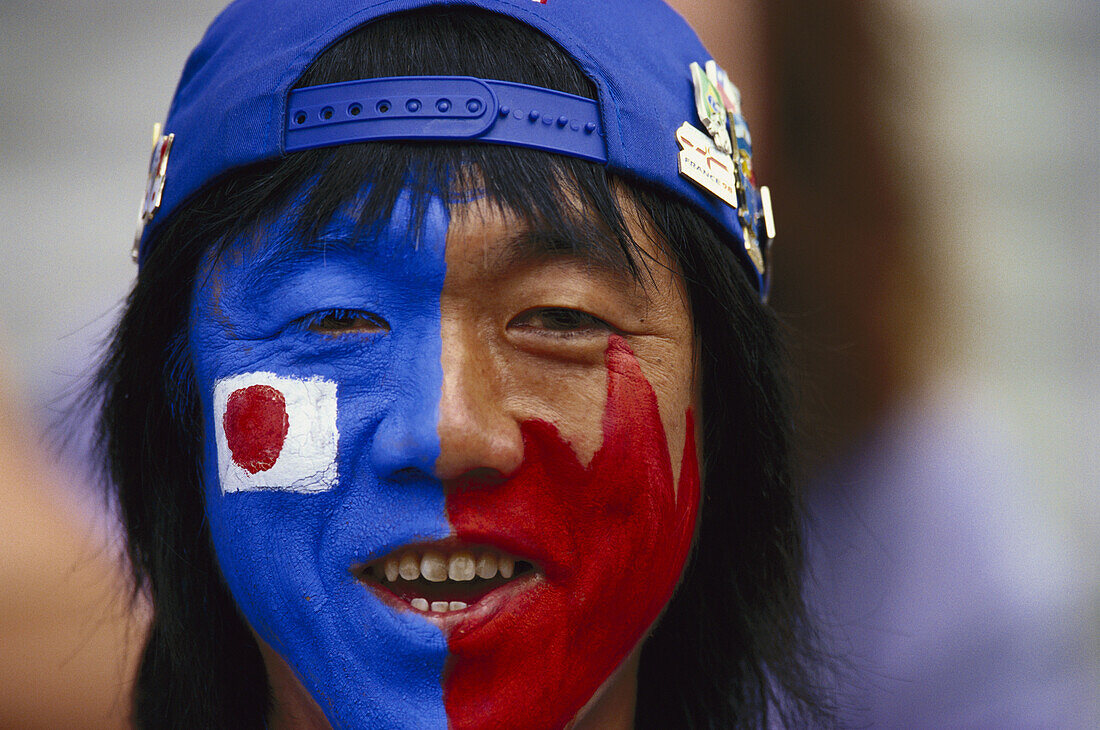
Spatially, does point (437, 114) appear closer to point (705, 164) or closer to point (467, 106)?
point (467, 106)

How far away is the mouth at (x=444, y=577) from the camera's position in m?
1.16

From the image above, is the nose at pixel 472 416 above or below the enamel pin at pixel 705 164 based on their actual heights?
below

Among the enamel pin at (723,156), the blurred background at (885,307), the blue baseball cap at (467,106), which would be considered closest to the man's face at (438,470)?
the blue baseball cap at (467,106)

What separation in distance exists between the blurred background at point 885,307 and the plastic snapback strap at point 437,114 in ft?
4.85

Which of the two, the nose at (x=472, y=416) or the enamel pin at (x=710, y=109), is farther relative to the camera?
the enamel pin at (x=710, y=109)

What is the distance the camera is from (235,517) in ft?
4.00

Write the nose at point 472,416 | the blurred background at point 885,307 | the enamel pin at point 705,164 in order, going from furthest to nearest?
the blurred background at point 885,307
the enamel pin at point 705,164
the nose at point 472,416

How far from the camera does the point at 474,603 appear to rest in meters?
1.17

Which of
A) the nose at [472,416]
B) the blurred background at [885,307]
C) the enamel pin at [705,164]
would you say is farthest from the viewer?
the blurred background at [885,307]

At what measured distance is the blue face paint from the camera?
1.14 metres

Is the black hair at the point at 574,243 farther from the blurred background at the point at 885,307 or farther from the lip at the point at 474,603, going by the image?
the blurred background at the point at 885,307

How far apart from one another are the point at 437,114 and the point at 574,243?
0.21 meters

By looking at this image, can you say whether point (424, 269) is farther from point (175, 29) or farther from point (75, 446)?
point (175, 29)

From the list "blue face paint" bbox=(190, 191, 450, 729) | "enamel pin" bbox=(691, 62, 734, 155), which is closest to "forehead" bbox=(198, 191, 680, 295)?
"blue face paint" bbox=(190, 191, 450, 729)
